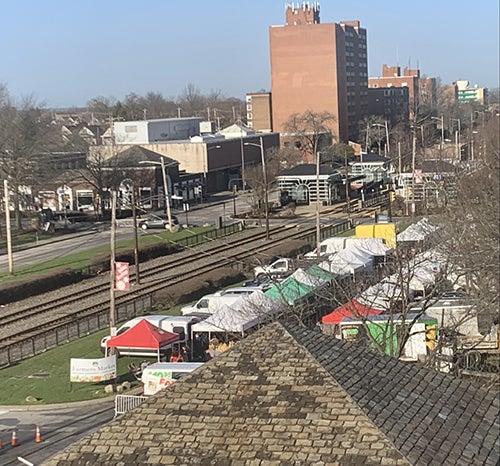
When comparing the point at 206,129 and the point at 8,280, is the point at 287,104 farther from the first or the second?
the point at 8,280

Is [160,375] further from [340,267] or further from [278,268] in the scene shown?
[278,268]

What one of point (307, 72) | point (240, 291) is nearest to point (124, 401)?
point (240, 291)

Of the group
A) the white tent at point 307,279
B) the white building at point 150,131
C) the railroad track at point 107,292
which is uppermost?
the white building at point 150,131

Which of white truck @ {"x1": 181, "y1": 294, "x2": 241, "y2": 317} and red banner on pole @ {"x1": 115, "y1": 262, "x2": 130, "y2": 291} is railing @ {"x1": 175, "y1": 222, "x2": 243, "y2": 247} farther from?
red banner on pole @ {"x1": 115, "y1": 262, "x2": 130, "y2": 291}

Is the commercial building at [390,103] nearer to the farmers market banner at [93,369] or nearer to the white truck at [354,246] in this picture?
the white truck at [354,246]

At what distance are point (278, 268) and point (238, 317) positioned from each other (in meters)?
9.85

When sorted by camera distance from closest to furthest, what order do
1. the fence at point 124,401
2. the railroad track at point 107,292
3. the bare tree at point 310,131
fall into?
the fence at point 124,401 → the railroad track at point 107,292 → the bare tree at point 310,131

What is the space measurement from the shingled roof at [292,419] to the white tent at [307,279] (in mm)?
18141

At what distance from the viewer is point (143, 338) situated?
23.5 meters

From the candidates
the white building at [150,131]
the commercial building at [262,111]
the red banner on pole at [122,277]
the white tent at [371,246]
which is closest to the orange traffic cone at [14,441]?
the red banner on pole at [122,277]

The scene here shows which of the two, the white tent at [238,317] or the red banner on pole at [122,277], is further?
the red banner on pole at [122,277]

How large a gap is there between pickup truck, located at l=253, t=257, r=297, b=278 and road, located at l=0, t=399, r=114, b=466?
39.8ft

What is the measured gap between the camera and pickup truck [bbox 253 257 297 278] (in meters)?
32.2

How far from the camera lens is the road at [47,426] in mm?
17547
